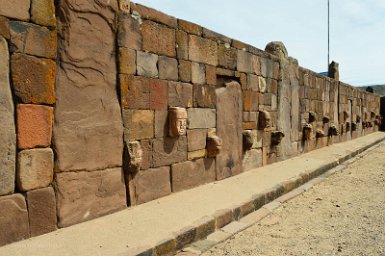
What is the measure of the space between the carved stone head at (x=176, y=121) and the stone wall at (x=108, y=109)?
0.05ft

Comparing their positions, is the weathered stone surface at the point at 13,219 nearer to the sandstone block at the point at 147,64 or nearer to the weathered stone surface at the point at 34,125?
the weathered stone surface at the point at 34,125

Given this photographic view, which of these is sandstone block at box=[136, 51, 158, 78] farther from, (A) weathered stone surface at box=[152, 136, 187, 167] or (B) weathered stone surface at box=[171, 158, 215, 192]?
(B) weathered stone surface at box=[171, 158, 215, 192]

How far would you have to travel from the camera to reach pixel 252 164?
7.07m

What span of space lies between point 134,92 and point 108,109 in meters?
0.46

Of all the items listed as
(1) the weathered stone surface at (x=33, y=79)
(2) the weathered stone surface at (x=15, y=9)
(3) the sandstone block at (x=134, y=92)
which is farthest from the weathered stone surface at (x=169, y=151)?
(2) the weathered stone surface at (x=15, y=9)

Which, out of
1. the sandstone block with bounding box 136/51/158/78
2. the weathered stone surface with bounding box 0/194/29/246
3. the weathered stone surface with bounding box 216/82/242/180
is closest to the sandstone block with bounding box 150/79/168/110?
the sandstone block with bounding box 136/51/158/78

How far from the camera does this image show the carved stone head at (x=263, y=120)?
7.33 meters

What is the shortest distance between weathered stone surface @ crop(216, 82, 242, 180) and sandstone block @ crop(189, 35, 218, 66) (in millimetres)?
552

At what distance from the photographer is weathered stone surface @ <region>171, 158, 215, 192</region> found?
4969 mm

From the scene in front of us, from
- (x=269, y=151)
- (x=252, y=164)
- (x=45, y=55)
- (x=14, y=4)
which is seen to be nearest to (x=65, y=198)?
(x=45, y=55)

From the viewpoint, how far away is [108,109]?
13.0 ft

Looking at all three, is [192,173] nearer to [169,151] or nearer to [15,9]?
[169,151]

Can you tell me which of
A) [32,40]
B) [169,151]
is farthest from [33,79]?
[169,151]

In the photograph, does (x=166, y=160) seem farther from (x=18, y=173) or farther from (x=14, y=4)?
(x=14, y=4)
